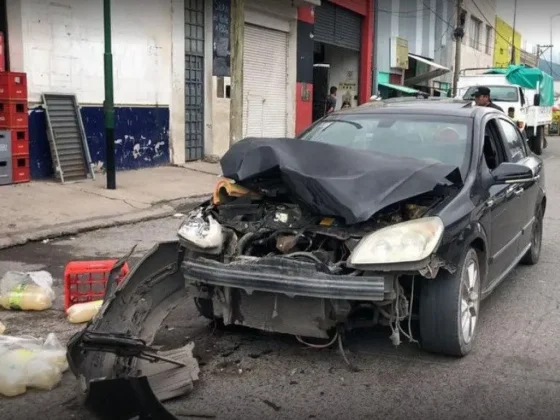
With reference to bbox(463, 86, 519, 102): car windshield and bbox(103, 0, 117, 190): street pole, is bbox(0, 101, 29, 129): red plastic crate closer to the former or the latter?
bbox(103, 0, 117, 190): street pole

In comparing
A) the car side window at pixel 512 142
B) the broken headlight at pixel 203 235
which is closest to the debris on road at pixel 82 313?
the broken headlight at pixel 203 235

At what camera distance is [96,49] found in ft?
37.6

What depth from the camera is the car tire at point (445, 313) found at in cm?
398

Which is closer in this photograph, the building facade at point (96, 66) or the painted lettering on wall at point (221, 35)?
the building facade at point (96, 66)

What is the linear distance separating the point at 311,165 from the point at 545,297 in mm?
2740

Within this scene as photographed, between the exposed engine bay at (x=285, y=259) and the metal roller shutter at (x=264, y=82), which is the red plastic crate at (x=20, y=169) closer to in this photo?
the exposed engine bay at (x=285, y=259)

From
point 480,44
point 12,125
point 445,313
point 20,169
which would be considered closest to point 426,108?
point 445,313

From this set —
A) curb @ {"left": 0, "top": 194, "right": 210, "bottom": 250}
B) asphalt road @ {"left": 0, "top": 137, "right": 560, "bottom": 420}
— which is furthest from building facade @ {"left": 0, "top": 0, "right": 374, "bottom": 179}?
asphalt road @ {"left": 0, "top": 137, "right": 560, "bottom": 420}

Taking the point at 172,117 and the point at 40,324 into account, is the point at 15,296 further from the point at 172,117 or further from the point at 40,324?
the point at 172,117

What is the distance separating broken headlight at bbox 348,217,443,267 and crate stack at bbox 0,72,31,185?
24.7 feet

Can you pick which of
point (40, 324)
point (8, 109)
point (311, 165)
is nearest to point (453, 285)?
point (311, 165)

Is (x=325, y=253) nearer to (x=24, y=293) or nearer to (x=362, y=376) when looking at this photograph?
(x=362, y=376)

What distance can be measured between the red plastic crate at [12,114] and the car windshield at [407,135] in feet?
19.4

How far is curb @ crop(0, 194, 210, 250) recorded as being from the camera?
7.50 meters
